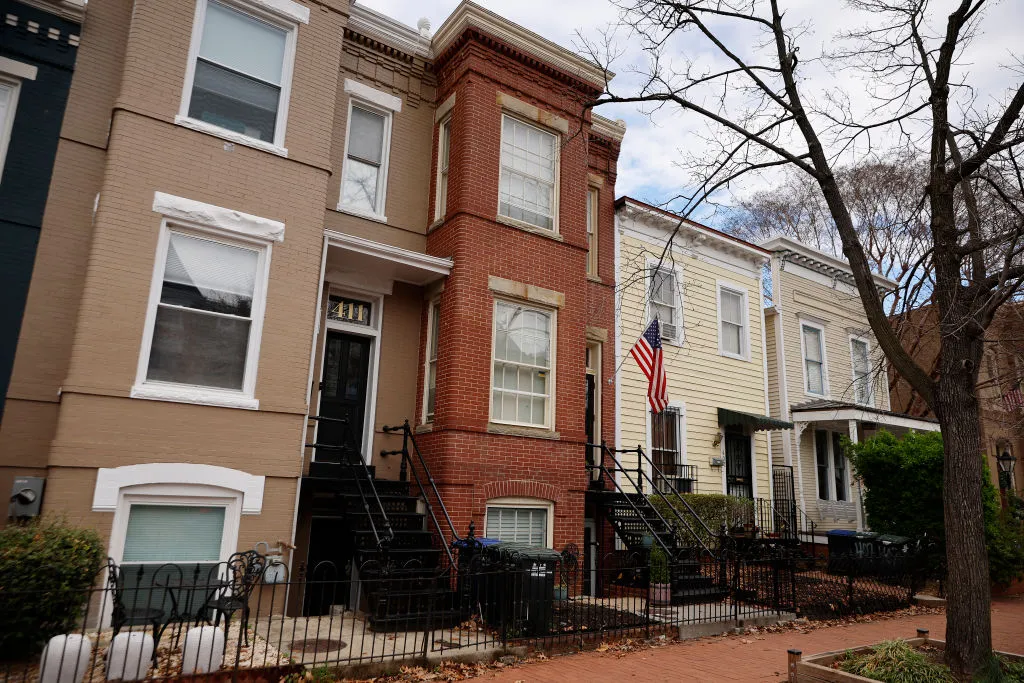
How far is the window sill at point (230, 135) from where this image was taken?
8.98 meters

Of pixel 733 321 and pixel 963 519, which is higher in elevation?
pixel 733 321

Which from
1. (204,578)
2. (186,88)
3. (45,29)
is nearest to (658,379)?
(204,578)

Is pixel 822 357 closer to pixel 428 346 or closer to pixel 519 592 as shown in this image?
pixel 428 346

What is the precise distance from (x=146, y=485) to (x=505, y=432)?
202 inches

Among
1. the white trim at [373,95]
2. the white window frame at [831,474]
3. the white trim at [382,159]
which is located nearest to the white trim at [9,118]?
the white trim at [382,159]

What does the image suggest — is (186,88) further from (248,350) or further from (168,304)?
(248,350)

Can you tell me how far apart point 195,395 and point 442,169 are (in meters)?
6.04

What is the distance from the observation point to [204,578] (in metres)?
8.22

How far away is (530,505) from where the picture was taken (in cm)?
1106

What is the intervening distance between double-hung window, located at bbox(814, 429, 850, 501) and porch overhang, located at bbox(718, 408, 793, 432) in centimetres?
385

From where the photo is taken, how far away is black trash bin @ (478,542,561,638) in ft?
26.0

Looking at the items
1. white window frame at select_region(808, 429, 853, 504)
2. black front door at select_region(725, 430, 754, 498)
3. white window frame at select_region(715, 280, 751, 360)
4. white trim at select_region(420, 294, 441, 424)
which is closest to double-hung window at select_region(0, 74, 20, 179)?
white trim at select_region(420, 294, 441, 424)

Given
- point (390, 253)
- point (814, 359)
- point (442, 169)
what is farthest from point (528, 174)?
point (814, 359)

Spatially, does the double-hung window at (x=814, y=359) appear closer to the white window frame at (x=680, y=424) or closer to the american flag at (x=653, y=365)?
the white window frame at (x=680, y=424)
